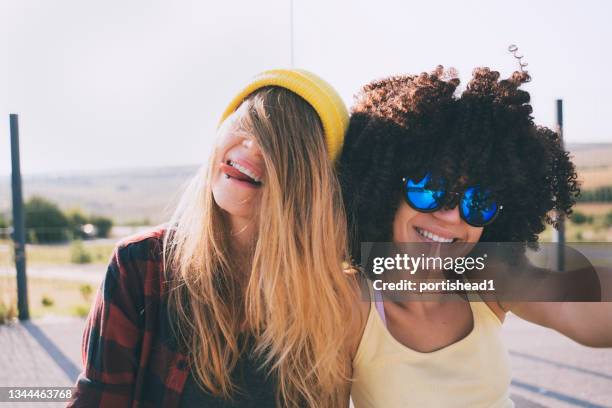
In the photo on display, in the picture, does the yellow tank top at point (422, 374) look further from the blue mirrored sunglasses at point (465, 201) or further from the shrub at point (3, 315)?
the shrub at point (3, 315)

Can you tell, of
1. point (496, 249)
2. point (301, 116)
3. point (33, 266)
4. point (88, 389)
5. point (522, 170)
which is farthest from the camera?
point (33, 266)

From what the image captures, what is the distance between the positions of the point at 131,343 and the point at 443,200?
1.07 m

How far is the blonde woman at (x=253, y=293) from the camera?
1729mm

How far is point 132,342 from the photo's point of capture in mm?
1733

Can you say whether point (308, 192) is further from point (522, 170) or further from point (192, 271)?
point (522, 170)

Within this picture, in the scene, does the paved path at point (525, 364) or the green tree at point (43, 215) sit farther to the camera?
the green tree at point (43, 215)

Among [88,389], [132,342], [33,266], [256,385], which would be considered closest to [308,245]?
[256,385]

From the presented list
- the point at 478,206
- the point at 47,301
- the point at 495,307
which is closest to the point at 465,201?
the point at 478,206

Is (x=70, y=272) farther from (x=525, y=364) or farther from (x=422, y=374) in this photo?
(x=422, y=374)

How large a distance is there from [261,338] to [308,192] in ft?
1.57

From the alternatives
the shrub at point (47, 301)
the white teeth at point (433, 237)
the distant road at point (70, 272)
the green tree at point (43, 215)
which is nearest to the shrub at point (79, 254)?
the distant road at point (70, 272)

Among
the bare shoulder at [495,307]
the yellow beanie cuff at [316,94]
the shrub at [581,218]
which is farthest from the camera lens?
the shrub at [581,218]

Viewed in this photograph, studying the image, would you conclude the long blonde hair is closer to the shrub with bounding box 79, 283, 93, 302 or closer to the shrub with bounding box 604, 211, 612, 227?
the shrub with bounding box 79, 283, 93, 302

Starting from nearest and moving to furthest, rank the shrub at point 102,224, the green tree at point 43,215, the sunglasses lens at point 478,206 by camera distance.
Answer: the sunglasses lens at point 478,206
the green tree at point 43,215
the shrub at point 102,224
